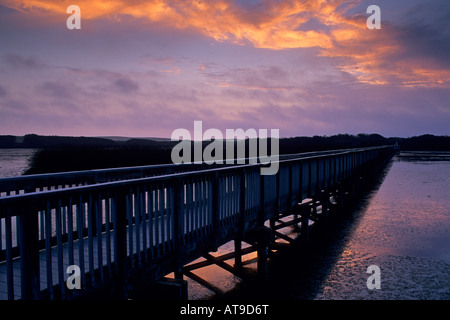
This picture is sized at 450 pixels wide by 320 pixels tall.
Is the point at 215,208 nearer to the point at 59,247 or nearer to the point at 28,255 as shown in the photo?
the point at 59,247

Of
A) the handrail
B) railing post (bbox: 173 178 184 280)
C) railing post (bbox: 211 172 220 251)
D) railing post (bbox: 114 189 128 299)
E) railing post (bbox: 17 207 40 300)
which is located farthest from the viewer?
railing post (bbox: 211 172 220 251)

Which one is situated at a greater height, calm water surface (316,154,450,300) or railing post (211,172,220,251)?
railing post (211,172,220,251)

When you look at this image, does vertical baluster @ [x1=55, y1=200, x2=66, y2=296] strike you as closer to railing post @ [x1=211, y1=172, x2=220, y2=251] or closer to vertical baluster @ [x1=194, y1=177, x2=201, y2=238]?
vertical baluster @ [x1=194, y1=177, x2=201, y2=238]

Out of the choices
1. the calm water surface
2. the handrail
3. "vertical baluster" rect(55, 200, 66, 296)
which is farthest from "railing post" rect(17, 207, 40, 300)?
the calm water surface

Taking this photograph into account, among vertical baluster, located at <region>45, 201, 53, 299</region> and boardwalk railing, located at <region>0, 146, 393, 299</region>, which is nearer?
boardwalk railing, located at <region>0, 146, 393, 299</region>

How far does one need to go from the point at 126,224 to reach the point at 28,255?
2.32 meters

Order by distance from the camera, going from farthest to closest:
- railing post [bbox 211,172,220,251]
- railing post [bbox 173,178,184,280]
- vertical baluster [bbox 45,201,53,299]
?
railing post [bbox 211,172,220,251]
railing post [bbox 173,178,184,280]
vertical baluster [bbox 45,201,53,299]

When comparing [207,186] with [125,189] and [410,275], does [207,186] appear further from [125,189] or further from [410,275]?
[410,275]

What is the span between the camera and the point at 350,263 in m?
10.3

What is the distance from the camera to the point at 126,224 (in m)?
5.98

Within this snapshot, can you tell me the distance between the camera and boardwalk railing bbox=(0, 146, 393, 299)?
374cm

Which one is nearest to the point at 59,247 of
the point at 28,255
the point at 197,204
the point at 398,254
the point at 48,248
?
the point at 48,248

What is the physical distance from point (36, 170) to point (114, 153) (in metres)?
8.36

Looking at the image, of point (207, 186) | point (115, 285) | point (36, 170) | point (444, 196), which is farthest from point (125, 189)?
point (36, 170)
